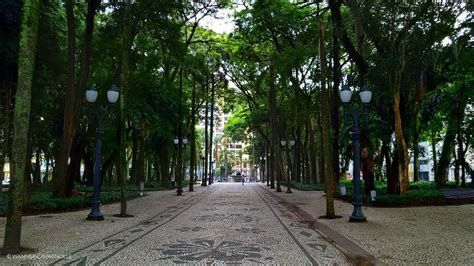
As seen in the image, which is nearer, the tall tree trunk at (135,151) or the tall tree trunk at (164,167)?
the tall tree trunk at (135,151)

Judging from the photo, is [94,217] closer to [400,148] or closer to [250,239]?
[250,239]

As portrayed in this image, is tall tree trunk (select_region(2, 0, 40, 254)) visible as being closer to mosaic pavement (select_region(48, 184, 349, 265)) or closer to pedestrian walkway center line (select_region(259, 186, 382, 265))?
mosaic pavement (select_region(48, 184, 349, 265))

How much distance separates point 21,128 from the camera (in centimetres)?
691

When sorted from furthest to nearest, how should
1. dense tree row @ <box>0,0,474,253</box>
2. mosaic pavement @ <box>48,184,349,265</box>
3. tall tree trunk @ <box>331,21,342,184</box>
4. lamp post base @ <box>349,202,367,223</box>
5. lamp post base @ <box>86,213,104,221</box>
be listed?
tall tree trunk @ <box>331,21,342,184</box> < dense tree row @ <box>0,0,474,253</box> < lamp post base @ <box>86,213,104,221</box> < lamp post base @ <box>349,202,367,223</box> < mosaic pavement @ <box>48,184,349,265</box>

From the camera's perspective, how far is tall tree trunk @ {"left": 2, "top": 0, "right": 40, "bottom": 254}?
680 centimetres

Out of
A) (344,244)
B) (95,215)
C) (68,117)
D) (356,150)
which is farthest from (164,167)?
(344,244)

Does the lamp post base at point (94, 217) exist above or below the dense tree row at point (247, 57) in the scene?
below

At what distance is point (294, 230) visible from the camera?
399 inches

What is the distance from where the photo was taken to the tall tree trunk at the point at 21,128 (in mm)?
6801

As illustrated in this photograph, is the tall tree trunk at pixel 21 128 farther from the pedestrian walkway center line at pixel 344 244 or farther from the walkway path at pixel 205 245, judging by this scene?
the pedestrian walkway center line at pixel 344 244

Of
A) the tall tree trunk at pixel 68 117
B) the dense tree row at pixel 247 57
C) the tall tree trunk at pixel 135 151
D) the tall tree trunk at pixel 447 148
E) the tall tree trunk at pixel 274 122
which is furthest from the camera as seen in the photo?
the tall tree trunk at pixel 135 151

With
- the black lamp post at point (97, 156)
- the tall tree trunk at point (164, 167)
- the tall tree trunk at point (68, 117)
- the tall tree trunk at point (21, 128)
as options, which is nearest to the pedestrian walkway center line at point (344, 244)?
the tall tree trunk at point (21, 128)

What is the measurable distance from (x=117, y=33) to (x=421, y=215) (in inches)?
517

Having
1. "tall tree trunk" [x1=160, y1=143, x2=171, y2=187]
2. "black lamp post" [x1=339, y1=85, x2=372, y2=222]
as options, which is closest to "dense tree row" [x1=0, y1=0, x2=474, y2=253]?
"black lamp post" [x1=339, y1=85, x2=372, y2=222]
